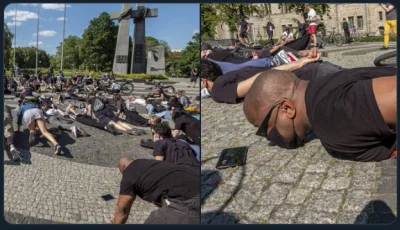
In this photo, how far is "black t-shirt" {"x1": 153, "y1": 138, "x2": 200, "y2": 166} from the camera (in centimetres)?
174

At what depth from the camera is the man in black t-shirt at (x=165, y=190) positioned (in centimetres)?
166

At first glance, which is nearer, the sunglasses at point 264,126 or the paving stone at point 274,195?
the paving stone at point 274,195

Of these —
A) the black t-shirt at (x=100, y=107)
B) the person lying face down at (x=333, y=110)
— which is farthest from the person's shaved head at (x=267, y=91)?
the black t-shirt at (x=100, y=107)

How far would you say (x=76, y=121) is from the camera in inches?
71.6

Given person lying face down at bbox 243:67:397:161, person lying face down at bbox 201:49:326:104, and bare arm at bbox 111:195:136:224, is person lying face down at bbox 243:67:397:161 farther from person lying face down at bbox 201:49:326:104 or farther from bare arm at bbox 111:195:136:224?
bare arm at bbox 111:195:136:224

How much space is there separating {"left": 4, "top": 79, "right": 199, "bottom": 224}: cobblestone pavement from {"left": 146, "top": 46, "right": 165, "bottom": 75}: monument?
0.09 metres

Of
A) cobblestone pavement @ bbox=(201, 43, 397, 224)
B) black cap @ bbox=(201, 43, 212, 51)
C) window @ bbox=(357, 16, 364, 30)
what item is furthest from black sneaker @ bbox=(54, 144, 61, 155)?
window @ bbox=(357, 16, 364, 30)

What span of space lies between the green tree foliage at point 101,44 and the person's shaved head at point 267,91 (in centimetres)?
62

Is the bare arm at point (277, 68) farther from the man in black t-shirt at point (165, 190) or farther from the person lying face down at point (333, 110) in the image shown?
the man in black t-shirt at point (165, 190)

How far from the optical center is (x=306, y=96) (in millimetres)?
1855

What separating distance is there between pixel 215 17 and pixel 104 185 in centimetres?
84

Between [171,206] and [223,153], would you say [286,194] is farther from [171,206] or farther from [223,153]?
[171,206]

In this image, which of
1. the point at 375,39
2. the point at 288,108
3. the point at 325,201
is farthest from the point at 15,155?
the point at 375,39

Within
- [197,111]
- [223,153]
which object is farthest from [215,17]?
[223,153]
